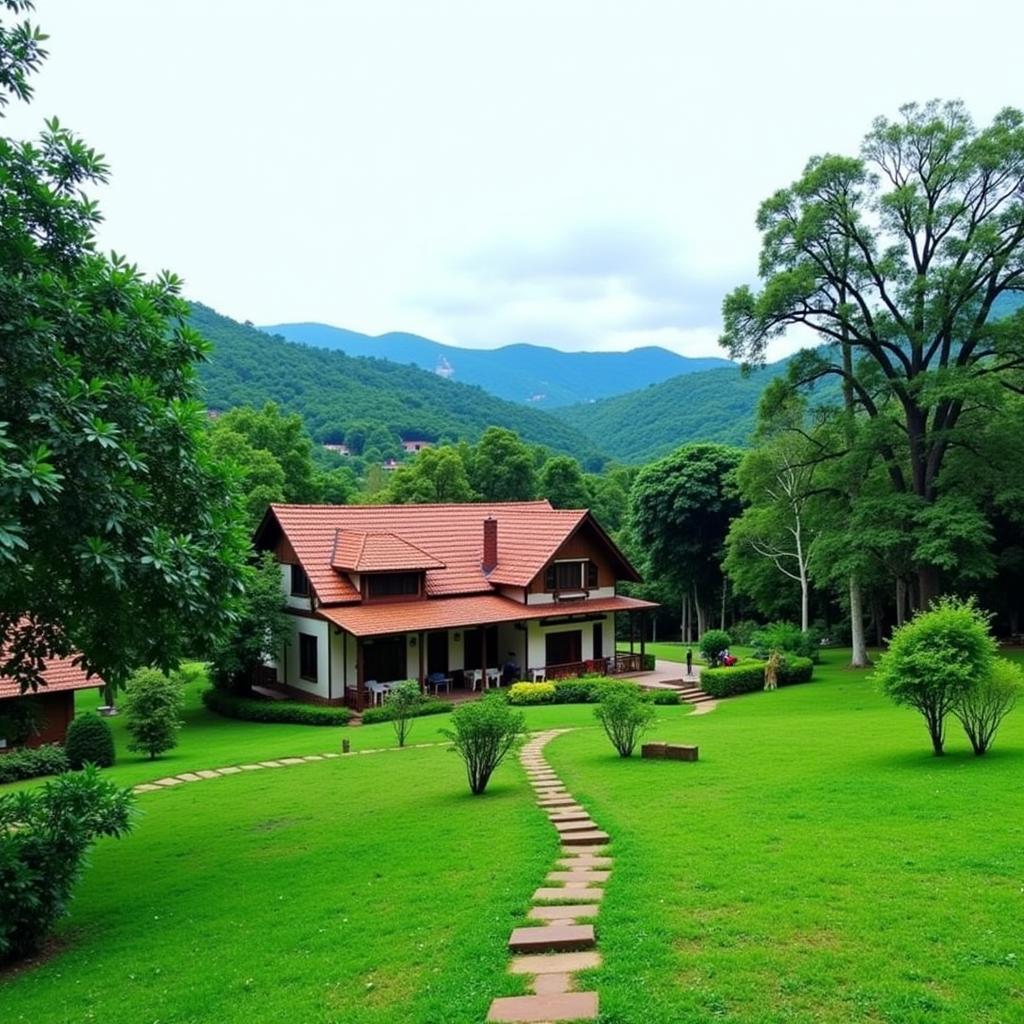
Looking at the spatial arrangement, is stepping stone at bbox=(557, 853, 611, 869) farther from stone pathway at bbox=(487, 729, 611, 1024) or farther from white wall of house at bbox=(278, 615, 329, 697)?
white wall of house at bbox=(278, 615, 329, 697)

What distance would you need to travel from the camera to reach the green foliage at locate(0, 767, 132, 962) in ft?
26.1

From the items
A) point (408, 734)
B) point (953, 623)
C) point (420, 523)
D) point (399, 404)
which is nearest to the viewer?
point (953, 623)

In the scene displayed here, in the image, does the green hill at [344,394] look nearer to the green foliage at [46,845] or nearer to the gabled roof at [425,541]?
the gabled roof at [425,541]

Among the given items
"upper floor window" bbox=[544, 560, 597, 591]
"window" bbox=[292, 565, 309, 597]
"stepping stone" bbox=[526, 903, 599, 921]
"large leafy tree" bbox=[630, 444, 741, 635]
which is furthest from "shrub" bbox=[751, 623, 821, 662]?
"stepping stone" bbox=[526, 903, 599, 921]

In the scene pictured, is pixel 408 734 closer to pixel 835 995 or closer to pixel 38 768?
pixel 38 768

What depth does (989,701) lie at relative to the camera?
12828 mm

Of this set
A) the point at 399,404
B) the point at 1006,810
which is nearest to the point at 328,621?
the point at 1006,810

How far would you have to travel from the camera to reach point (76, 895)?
964 centimetres

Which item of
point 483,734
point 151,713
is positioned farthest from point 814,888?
point 151,713

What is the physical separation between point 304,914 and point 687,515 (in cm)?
3809

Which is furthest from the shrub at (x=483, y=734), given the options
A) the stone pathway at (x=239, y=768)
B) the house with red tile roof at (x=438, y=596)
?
the house with red tile roof at (x=438, y=596)

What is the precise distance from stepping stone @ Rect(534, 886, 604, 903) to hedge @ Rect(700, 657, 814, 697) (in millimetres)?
20357

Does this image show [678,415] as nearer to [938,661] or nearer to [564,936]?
[938,661]

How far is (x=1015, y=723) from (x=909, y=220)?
17.1 m
